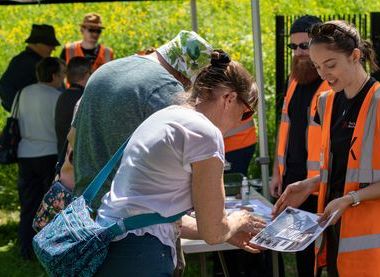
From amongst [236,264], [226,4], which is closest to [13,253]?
[236,264]

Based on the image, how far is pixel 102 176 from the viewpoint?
2.72 m

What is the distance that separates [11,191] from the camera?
8.68m

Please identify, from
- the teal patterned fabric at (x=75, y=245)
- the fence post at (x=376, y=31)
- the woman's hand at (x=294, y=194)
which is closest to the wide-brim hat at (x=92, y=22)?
the fence post at (x=376, y=31)

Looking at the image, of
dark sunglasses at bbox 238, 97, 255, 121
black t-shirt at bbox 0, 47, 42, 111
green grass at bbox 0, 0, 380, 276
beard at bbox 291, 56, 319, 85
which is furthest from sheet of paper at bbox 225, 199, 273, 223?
green grass at bbox 0, 0, 380, 276

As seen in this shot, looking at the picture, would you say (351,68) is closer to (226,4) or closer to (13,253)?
(13,253)

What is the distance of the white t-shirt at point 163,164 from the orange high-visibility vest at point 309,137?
1568mm

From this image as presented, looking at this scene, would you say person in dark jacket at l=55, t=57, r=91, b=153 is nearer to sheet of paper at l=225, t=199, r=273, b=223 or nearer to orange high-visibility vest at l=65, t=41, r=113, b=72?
sheet of paper at l=225, t=199, r=273, b=223

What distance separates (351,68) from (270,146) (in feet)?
A: 16.6

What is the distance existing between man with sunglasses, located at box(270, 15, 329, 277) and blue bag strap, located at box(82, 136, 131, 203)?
1916 millimetres

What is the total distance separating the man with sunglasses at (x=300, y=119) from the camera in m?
4.57

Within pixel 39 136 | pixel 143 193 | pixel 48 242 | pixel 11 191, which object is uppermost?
pixel 143 193

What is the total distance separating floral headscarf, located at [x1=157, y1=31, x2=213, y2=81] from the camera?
3.32 metres

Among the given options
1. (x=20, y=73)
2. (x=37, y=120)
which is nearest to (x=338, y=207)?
(x=37, y=120)

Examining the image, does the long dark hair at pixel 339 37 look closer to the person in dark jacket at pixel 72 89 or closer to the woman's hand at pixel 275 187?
the woman's hand at pixel 275 187
